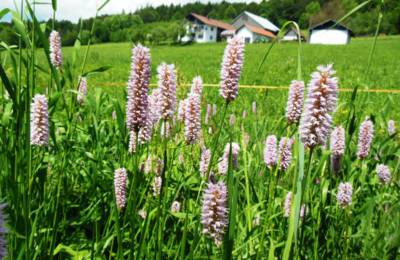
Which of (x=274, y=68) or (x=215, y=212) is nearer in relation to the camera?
(x=215, y=212)

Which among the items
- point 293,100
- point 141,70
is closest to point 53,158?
point 141,70

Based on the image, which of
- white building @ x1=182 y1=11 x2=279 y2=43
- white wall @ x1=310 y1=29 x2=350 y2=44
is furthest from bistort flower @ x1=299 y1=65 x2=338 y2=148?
white building @ x1=182 y1=11 x2=279 y2=43

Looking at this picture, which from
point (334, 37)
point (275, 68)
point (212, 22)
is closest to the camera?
point (275, 68)

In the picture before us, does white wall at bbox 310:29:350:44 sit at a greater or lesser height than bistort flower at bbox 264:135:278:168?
greater

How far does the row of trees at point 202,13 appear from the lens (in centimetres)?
178

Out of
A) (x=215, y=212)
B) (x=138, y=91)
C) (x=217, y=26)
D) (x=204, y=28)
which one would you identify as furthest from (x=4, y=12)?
(x=217, y=26)

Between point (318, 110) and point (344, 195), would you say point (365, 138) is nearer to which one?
point (344, 195)

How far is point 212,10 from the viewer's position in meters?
116

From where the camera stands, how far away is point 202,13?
115250 mm

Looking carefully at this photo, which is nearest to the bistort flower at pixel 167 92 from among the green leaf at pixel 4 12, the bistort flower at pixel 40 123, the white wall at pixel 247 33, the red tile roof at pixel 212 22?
the bistort flower at pixel 40 123

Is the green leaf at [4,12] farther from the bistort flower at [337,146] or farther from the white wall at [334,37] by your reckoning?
the white wall at [334,37]

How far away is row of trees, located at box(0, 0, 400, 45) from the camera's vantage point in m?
1.78

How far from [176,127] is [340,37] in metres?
67.7

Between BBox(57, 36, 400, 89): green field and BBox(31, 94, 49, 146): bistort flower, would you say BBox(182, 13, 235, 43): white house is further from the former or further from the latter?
BBox(31, 94, 49, 146): bistort flower
